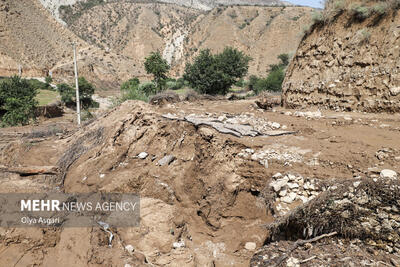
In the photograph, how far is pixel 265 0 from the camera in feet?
413

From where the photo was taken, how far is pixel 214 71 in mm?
17109

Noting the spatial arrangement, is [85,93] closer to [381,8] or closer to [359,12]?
[359,12]

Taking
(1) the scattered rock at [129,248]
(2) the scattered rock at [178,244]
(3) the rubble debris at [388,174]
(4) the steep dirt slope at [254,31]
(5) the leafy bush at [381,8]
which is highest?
(4) the steep dirt slope at [254,31]

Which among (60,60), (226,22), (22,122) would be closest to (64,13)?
(60,60)

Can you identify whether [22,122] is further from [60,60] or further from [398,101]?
[60,60]

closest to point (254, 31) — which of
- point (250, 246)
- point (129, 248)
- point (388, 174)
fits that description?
point (388, 174)

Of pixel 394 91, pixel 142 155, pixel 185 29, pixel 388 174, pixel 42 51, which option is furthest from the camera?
pixel 185 29

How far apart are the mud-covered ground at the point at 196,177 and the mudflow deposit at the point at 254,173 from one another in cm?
2

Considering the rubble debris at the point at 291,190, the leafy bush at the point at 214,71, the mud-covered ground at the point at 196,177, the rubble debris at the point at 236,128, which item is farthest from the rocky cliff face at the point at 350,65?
the leafy bush at the point at 214,71

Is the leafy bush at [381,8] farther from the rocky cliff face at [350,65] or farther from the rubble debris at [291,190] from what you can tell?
the rubble debris at [291,190]

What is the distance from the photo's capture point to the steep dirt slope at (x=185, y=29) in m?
48.9

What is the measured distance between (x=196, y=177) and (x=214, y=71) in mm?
13052

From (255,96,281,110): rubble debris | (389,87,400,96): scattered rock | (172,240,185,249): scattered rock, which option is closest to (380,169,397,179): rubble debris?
(389,87,400,96): scattered rock

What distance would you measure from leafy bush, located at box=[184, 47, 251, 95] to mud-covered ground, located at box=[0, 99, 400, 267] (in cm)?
1070
